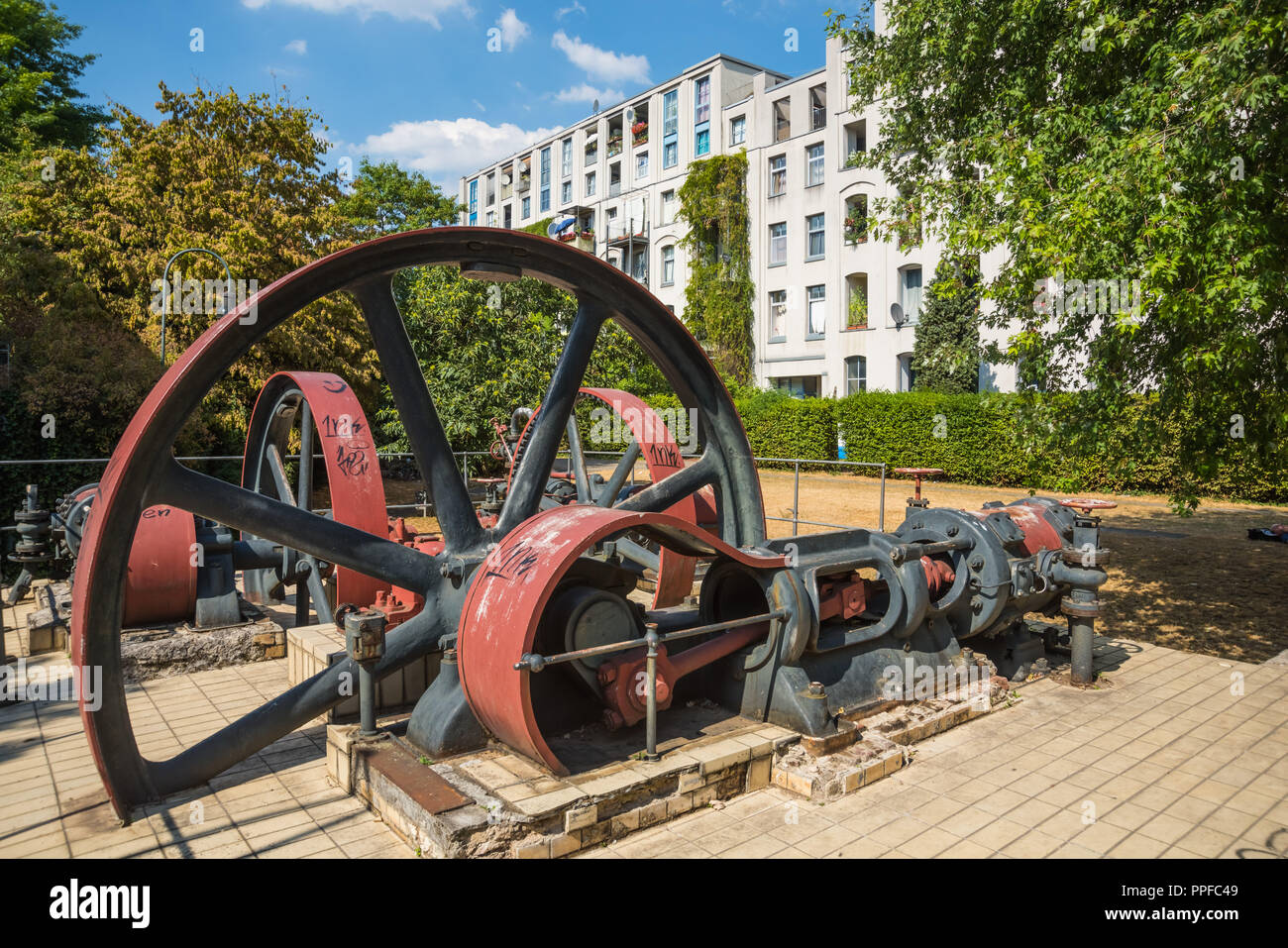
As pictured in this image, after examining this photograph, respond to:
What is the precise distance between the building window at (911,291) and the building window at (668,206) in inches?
473

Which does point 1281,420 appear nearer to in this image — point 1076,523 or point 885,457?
point 1076,523

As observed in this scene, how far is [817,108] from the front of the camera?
29.7 m

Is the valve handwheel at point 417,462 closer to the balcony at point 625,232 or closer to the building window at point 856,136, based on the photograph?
the building window at point 856,136

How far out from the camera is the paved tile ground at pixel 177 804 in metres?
3.60

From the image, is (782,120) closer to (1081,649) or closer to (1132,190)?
(1132,190)

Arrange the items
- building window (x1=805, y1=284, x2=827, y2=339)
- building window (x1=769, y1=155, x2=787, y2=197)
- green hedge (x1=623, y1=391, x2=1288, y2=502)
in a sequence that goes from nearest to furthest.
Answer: green hedge (x1=623, y1=391, x2=1288, y2=502) → building window (x1=805, y1=284, x2=827, y2=339) → building window (x1=769, y1=155, x2=787, y2=197)

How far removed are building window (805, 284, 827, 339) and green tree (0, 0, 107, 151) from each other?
21.2 meters

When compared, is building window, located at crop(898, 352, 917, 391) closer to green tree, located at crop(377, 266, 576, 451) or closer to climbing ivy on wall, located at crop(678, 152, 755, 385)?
climbing ivy on wall, located at crop(678, 152, 755, 385)

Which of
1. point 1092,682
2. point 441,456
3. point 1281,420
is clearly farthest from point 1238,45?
point 441,456

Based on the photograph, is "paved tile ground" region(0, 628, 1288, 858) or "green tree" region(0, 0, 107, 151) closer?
"paved tile ground" region(0, 628, 1288, 858)

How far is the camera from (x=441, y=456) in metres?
4.50

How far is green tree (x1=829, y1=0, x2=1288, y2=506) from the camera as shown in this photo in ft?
18.2

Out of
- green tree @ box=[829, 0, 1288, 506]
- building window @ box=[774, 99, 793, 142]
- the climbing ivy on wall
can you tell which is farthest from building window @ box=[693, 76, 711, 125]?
green tree @ box=[829, 0, 1288, 506]

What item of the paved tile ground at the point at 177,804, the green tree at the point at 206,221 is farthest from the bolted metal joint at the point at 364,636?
the green tree at the point at 206,221
